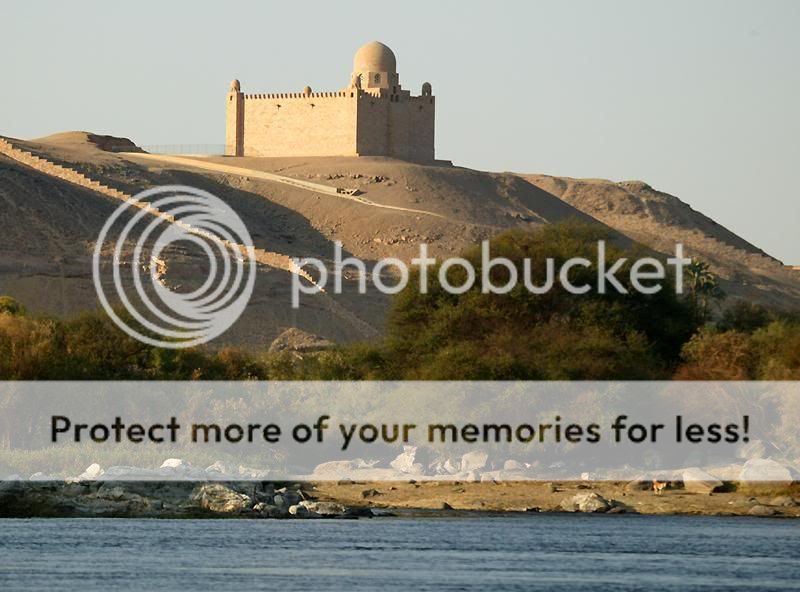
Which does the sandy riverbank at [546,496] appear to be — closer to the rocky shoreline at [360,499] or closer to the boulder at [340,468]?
the rocky shoreline at [360,499]

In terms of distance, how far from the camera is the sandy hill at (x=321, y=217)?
63.5 metres

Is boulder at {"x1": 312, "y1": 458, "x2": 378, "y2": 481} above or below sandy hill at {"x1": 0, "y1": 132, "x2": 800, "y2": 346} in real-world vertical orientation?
below

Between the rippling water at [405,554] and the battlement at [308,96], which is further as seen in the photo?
the battlement at [308,96]

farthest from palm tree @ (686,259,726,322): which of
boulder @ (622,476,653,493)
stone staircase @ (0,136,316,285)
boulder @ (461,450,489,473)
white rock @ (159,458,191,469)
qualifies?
white rock @ (159,458,191,469)

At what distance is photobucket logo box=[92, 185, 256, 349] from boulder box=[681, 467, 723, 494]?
1301 cm

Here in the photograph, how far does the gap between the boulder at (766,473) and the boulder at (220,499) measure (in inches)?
362

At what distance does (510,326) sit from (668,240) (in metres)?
55.7

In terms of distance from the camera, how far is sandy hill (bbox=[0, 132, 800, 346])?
63.5 meters

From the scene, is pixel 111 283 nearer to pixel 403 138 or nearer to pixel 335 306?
pixel 335 306

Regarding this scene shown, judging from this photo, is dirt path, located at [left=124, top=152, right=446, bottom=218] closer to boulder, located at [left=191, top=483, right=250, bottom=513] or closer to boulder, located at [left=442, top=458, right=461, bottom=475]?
boulder, located at [left=442, top=458, right=461, bottom=475]

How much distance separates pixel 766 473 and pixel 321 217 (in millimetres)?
54250

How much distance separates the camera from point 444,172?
97688 millimetres

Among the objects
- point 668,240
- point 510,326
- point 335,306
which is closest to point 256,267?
point 335,306

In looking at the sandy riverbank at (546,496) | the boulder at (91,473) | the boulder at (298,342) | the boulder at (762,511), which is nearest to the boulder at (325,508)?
the sandy riverbank at (546,496)
